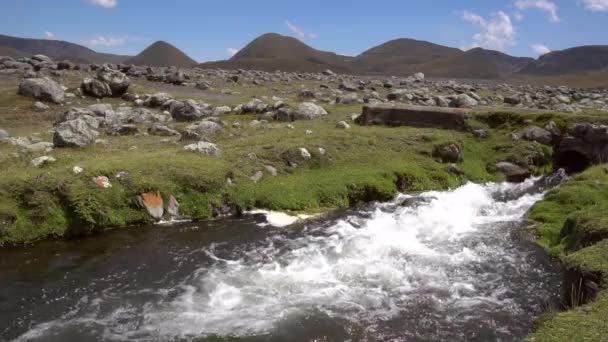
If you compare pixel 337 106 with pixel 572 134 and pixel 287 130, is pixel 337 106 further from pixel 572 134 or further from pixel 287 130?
pixel 572 134

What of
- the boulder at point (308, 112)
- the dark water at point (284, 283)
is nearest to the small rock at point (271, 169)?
the dark water at point (284, 283)

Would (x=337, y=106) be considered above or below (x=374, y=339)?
above

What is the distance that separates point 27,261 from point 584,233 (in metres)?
15.3

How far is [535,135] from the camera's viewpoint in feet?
91.0

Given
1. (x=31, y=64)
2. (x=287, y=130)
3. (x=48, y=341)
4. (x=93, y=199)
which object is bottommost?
(x=48, y=341)

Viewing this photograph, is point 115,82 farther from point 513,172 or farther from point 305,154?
point 513,172

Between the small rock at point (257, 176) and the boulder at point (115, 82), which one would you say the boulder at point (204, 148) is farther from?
the boulder at point (115, 82)

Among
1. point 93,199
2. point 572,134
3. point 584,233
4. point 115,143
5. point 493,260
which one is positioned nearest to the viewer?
point 584,233

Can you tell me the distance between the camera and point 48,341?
1010 cm

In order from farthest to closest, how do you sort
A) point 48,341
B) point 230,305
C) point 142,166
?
1. point 142,166
2. point 230,305
3. point 48,341

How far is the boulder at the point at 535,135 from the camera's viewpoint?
2766 centimetres

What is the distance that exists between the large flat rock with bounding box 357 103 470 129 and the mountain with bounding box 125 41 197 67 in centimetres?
Result: 15765

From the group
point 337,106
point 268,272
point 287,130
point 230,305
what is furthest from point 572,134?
point 230,305

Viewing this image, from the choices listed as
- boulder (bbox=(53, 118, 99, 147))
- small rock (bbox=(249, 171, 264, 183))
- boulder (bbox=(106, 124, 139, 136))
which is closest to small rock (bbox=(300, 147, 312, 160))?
small rock (bbox=(249, 171, 264, 183))
